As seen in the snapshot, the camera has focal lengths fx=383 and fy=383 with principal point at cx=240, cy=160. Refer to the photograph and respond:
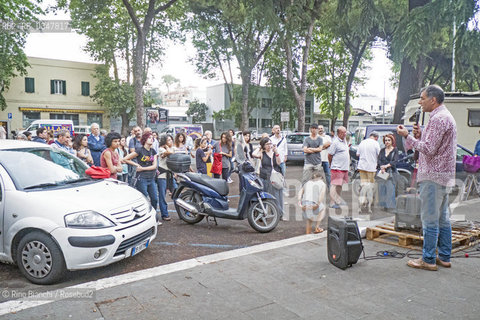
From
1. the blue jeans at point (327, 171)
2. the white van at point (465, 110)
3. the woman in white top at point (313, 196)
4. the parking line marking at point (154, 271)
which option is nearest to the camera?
the parking line marking at point (154, 271)

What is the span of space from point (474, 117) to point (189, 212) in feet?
37.9

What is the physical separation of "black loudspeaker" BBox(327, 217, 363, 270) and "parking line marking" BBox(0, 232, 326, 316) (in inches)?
42.5

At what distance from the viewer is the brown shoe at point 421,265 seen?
4510 millimetres

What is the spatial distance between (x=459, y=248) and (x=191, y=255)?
12.2 feet

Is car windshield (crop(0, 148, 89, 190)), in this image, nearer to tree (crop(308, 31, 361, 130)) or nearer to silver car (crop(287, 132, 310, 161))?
silver car (crop(287, 132, 310, 161))

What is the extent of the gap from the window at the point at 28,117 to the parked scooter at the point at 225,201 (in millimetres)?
31437

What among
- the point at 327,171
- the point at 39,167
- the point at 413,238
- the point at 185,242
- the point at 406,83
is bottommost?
the point at 185,242

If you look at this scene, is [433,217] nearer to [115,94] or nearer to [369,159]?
[369,159]

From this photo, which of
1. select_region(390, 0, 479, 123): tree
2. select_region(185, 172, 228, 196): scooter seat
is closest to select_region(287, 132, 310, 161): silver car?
select_region(390, 0, 479, 123): tree

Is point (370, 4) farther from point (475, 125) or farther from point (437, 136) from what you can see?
point (437, 136)

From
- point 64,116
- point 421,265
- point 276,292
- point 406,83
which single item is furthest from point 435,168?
point 64,116

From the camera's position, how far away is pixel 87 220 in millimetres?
4281

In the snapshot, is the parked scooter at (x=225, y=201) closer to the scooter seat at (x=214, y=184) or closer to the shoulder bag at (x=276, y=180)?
the scooter seat at (x=214, y=184)

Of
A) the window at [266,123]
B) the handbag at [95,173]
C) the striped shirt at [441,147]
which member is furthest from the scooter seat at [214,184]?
the window at [266,123]
